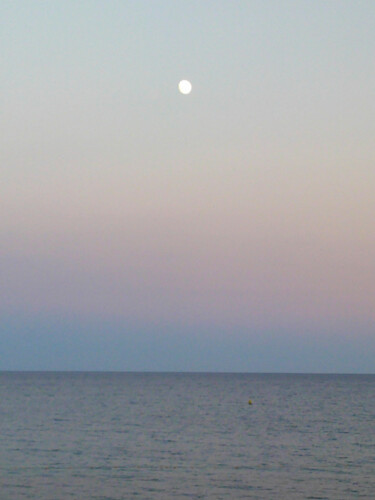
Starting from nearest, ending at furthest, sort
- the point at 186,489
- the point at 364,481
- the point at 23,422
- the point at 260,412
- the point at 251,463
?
the point at 186,489 → the point at 364,481 → the point at 251,463 → the point at 23,422 → the point at 260,412

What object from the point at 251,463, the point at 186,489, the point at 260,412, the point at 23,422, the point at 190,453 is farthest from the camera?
the point at 260,412

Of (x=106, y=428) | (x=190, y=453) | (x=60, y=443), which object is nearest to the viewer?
(x=190, y=453)

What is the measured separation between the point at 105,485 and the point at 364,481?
1681cm

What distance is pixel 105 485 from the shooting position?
4588cm

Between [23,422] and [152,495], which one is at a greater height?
[23,422]

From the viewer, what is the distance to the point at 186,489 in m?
44.8

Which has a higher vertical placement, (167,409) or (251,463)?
(167,409)

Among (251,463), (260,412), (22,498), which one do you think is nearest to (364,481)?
(251,463)

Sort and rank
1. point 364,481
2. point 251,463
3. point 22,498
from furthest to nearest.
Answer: point 251,463
point 364,481
point 22,498

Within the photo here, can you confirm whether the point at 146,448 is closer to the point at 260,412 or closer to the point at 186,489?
the point at 186,489

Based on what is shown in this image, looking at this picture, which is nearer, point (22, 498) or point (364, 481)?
point (22, 498)

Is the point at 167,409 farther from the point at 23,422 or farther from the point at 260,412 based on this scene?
the point at 23,422

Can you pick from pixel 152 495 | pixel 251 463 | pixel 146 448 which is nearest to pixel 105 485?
pixel 152 495

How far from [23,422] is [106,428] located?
13726mm
